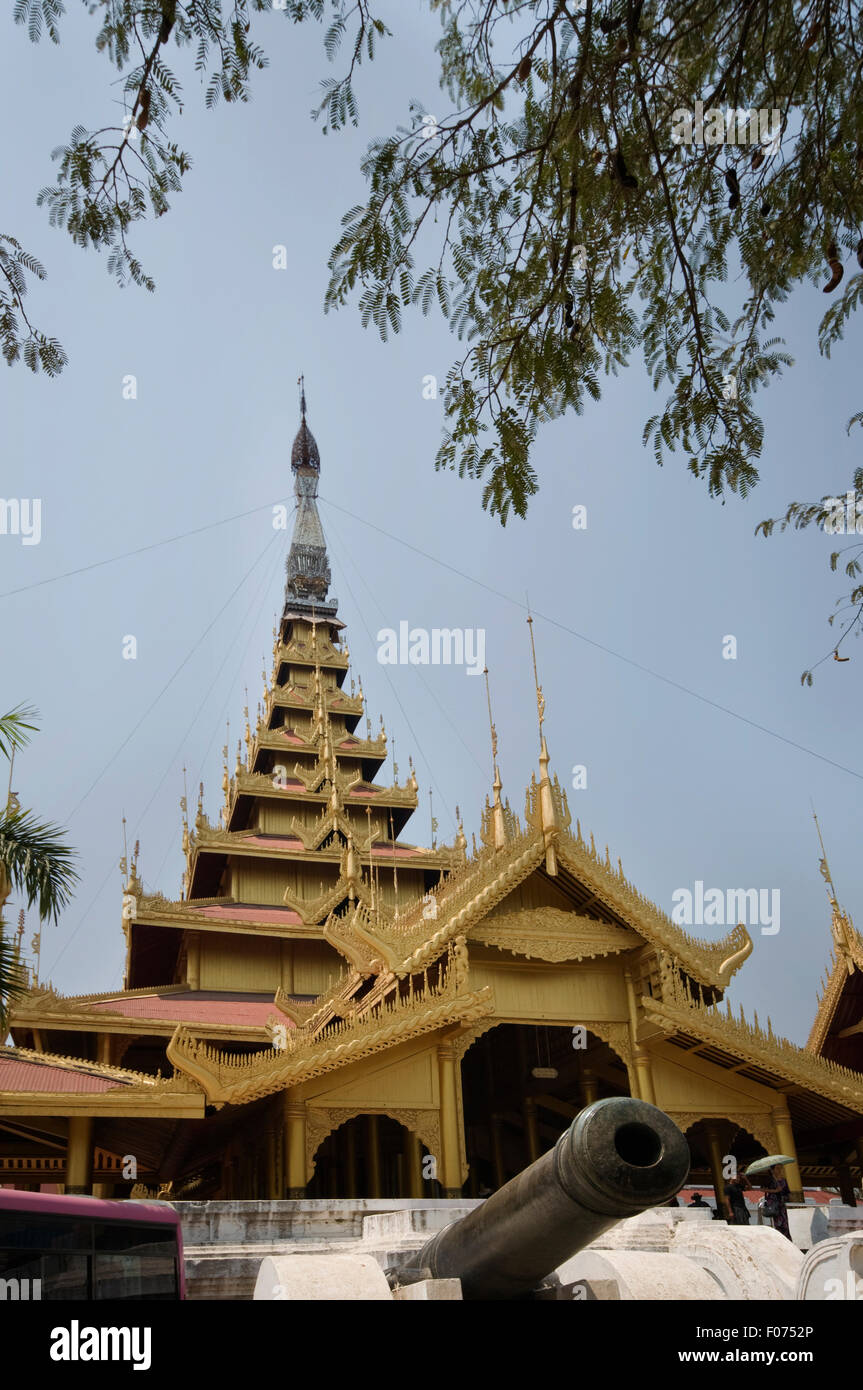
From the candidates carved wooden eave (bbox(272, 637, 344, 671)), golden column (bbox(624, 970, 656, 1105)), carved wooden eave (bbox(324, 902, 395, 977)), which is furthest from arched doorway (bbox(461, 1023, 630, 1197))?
carved wooden eave (bbox(272, 637, 344, 671))

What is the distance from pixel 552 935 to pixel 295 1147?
4042 mm

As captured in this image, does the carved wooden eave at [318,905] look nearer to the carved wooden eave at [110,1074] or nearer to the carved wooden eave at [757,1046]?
the carved wooden eave at [110,1074]

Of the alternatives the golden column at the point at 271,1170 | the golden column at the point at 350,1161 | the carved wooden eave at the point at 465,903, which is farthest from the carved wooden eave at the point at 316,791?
the golden column at the point at 271,1170

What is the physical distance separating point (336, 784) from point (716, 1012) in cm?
1267

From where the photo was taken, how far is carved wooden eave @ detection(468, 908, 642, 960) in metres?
14.1

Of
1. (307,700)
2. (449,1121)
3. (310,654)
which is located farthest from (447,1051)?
(310,654)

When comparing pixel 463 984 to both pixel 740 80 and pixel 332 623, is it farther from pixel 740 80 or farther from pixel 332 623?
pixel 332 623

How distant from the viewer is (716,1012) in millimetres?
14180

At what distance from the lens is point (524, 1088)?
17172mm

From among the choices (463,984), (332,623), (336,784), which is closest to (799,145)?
(463,984)

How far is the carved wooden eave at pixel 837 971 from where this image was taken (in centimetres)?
1662

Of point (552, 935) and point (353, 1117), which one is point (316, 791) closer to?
point (552, 935)

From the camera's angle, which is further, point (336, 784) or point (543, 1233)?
point (336, 784)

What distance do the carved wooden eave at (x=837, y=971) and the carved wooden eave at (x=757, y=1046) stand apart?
235 cm
